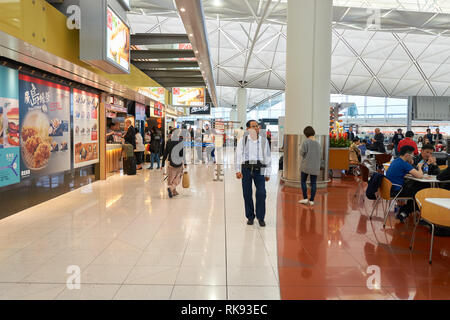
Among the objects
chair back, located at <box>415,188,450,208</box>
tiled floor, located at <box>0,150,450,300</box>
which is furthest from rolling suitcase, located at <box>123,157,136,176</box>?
chair back, located at <box>415,188,450,208</box>

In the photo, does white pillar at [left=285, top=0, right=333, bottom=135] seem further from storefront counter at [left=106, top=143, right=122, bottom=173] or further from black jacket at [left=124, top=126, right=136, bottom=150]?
storefront counter at [left=106, top=143, right=122, bottom=173]

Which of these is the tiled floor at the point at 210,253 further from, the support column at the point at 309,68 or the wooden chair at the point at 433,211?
the support column at the point at 309,68

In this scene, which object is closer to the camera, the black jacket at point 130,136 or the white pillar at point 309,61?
the white pillar at point 309,61

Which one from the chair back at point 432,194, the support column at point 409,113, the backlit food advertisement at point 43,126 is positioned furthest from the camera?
A: the support column at point 409,113

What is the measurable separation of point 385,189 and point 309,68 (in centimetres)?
497

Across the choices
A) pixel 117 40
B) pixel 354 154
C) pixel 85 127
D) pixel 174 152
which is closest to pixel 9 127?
pixel 117 40

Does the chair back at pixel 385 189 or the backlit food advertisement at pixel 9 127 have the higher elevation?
the backlit food advertisement at pixel 9 127

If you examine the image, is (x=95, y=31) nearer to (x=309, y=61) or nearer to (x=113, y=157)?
(x=309, y=61)

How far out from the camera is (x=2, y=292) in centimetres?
320

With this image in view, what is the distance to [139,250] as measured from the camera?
175 inches

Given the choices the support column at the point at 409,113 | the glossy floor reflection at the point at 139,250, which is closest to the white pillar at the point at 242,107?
the support column at the point at 409,113

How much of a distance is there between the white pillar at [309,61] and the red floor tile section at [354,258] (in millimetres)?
3508

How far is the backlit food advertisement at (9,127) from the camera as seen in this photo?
609 cm
